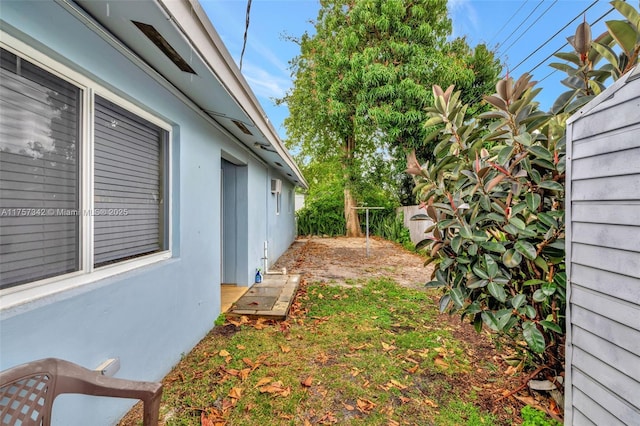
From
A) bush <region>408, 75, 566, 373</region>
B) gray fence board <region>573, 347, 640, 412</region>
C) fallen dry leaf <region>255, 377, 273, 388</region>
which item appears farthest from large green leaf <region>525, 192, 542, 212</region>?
fallen dry leaf <region>255, 377, 273, 388</region>

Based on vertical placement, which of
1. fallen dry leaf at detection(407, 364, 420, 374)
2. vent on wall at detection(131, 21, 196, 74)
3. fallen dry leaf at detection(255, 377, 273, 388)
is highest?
vent on wall at detection(131, 21, 196, 74)

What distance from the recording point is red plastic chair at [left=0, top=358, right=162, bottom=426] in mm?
1025

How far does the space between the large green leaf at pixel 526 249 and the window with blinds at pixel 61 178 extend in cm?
279

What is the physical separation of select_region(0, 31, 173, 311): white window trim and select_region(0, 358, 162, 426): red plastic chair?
1.04ft

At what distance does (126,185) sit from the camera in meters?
2.08

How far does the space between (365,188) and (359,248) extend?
12.3 ft

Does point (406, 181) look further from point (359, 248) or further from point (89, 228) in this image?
point (89, 228)

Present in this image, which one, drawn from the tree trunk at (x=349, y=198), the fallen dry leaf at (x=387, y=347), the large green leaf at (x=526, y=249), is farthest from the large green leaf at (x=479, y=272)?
the tree trunk at (x=349, y=198)

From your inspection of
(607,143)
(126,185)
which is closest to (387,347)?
(607,143)

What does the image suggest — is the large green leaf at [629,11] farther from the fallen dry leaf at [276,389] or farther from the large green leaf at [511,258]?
the fallen dry leaf at [276,389]

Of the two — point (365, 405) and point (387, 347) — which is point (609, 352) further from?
point (387, 347)

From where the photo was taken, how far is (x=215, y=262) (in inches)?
138

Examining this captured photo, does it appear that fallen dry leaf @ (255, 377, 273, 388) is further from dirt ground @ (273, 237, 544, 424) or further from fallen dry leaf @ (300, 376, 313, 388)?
dirt ground @ (273, 237, 544, 424)

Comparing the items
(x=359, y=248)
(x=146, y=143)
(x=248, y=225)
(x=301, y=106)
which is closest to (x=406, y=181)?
(x=359, y=248)
